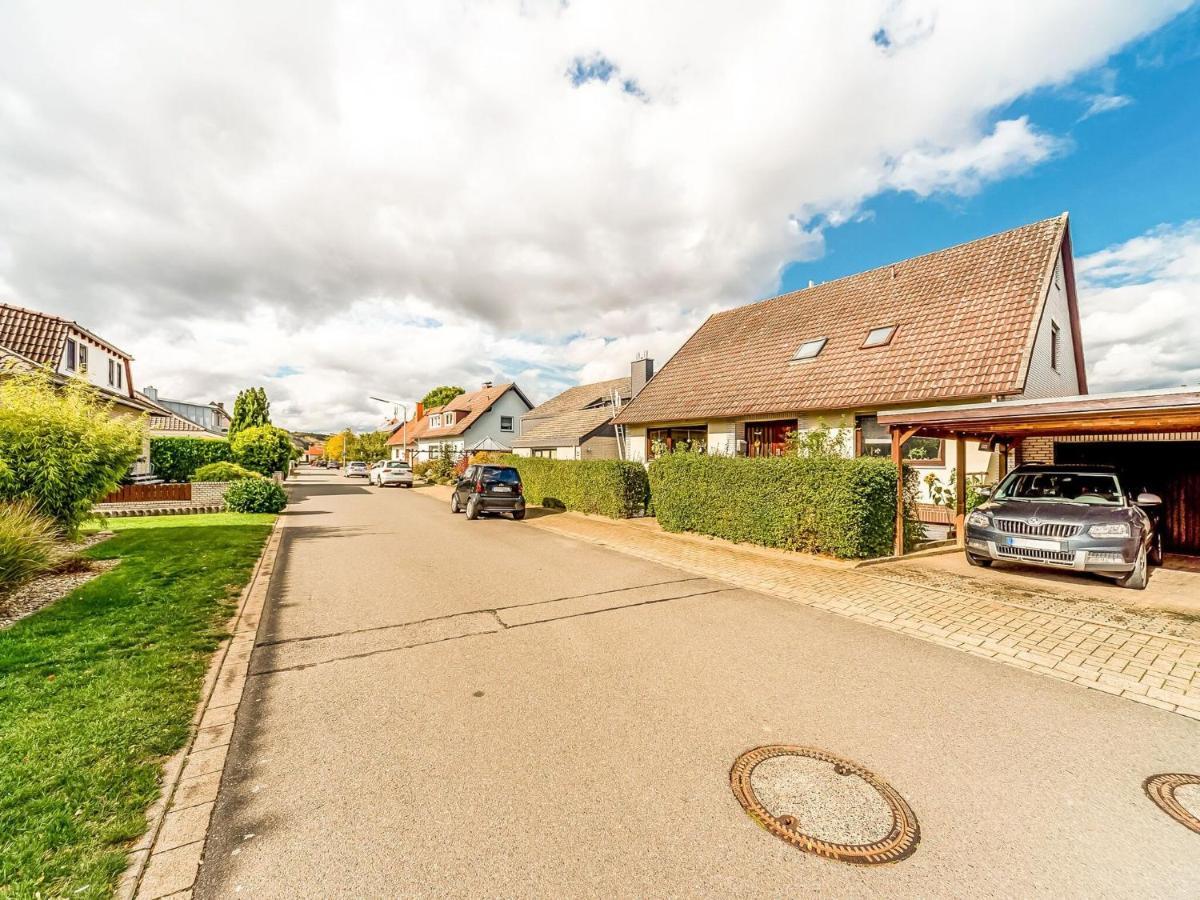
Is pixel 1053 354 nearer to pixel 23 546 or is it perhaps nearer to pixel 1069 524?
pixel 1069 524

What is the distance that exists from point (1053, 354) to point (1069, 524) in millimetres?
10110

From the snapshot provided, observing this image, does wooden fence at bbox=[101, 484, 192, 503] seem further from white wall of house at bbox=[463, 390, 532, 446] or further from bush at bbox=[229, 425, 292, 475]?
white wall of house at bbox=[463, 390, 532, 446]

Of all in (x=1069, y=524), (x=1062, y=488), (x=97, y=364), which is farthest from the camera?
(x=97, y=364)

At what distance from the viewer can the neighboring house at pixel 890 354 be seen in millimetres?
12156

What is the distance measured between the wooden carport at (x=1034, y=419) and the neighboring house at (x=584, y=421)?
14333 millimetres

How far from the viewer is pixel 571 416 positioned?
3334 centimetres

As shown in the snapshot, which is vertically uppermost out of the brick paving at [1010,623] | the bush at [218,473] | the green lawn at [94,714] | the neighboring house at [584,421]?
the neighboring house at [584,421]

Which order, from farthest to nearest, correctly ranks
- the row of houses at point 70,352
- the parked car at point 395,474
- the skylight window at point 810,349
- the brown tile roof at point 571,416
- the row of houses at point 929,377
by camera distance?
the parked car at point 395,474 → the brown tile roof at point 571,416 → the row of houses at point 70,352 → the skylight window at point 810,349 → the row of houses at point 929,377

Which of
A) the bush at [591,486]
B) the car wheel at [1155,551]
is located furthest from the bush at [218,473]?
the car wheel at [1155,551]

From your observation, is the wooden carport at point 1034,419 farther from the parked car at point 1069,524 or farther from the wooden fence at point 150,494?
the wooden fence at point 150,494

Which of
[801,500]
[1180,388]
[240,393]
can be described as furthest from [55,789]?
[240,393]

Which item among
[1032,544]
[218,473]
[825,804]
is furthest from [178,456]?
[1032,544]

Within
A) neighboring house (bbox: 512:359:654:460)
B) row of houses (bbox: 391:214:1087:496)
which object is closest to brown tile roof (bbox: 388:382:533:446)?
neighboring house (bbox: 512:359:654:460)

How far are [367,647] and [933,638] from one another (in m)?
5.78
